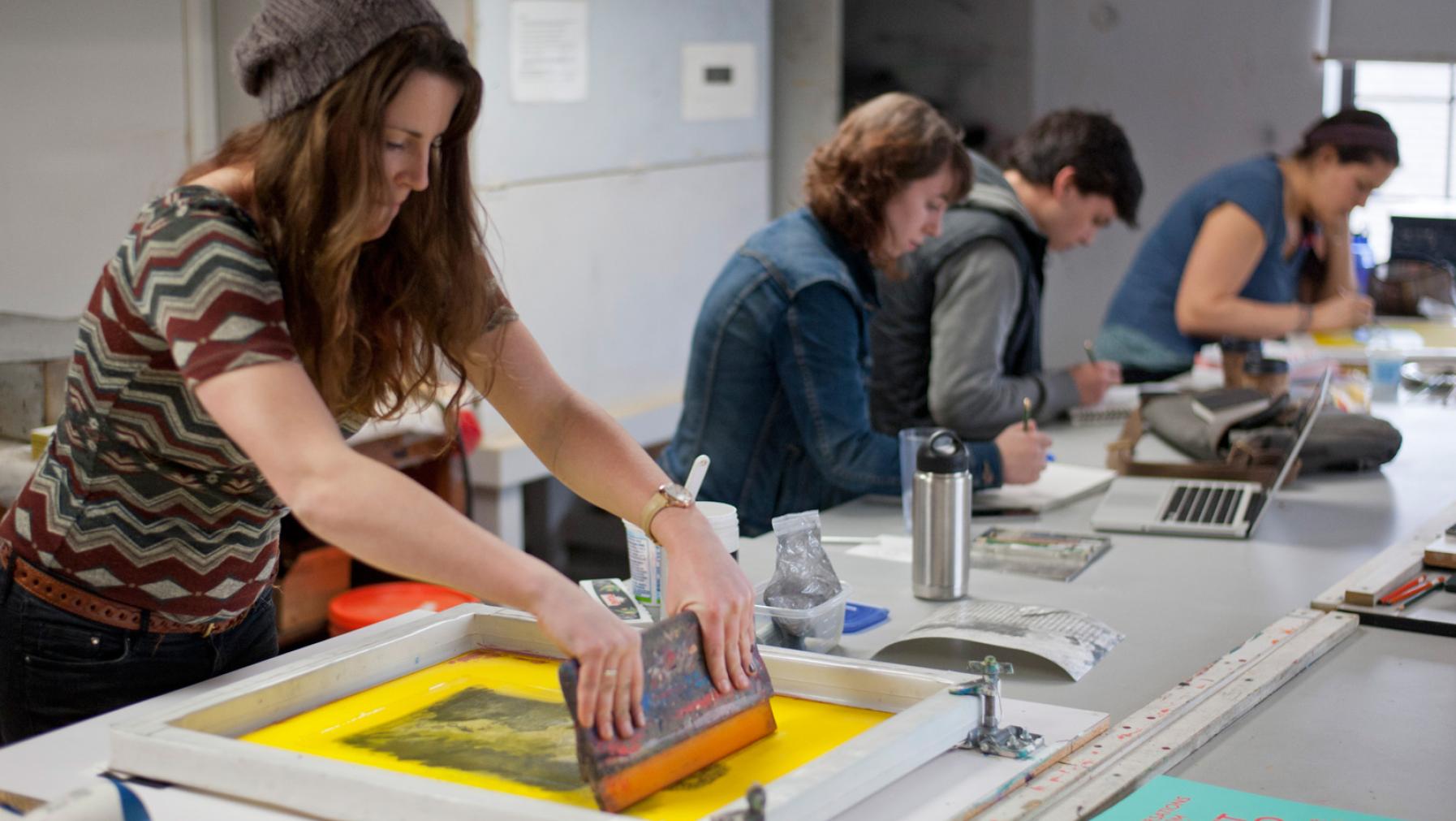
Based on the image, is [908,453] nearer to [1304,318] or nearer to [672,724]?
[672,724]

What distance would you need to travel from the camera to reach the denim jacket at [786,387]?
2307mm

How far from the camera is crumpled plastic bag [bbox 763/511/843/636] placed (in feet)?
5.39

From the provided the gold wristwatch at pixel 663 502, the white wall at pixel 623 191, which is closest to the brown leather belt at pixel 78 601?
the gold wristwatch at pixel 663 502

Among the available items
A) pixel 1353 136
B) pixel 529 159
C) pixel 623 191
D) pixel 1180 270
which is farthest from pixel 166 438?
pixel 1353 136

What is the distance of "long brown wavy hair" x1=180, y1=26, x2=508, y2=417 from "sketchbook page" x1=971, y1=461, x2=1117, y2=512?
117cm

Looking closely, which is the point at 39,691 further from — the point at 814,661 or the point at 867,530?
the point at 867,530

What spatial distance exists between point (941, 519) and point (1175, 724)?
1.62 ft

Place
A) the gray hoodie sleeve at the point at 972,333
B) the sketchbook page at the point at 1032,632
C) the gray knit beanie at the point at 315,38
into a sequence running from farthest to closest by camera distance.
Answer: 1. the gray hoodie sleeve at the point at 972,333
2. the sketchbook page at the point at 1032,632
3. the gray knit beanie at the point at 315,38

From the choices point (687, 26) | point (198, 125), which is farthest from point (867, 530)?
point (687, 26)

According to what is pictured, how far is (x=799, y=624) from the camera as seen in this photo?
5.31 ft

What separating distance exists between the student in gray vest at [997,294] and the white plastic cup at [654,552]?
1.12 metres

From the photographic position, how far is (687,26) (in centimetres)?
411

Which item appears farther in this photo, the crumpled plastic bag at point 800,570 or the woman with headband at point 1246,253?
the woman with headband at point 1246,253

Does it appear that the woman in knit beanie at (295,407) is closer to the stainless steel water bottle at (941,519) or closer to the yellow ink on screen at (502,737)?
the yellow ink on screen at (502,737)
